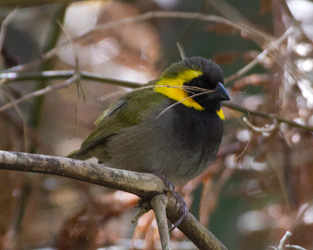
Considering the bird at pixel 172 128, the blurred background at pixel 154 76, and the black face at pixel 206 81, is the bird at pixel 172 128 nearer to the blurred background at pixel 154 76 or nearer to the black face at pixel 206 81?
the black face at pixel 206 81

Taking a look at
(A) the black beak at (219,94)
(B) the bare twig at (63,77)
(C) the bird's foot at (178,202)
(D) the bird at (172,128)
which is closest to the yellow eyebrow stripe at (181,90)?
(D) the bird at (172,128)

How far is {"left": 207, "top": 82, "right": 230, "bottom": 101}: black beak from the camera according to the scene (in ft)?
13.6

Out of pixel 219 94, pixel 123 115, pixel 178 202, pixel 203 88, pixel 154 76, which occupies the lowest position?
pixel 178 202

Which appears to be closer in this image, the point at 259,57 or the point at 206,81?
the point at 206,81

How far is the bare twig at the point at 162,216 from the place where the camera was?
2955 millimetres

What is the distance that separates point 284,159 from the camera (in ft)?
16.4

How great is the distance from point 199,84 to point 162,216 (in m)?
1.47

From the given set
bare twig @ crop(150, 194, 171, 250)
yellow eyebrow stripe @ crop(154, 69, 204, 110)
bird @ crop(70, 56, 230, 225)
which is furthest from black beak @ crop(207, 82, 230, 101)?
bare twig @ crop(150, 194, 171, 250)

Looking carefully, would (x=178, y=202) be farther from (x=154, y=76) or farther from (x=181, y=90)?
(x=154, y=76)

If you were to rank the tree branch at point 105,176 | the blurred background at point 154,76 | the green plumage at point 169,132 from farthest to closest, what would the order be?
the blurred background at point 154,76 < the green plumage at point 169,132 < the tree branch at point 105,176

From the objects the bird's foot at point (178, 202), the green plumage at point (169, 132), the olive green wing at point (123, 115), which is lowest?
the bird's foot at point (178, 202)

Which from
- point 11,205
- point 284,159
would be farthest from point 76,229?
point 284,159

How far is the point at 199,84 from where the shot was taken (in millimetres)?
4332

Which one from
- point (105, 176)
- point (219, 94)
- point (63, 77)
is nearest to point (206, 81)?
point (219, 94)
